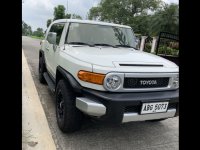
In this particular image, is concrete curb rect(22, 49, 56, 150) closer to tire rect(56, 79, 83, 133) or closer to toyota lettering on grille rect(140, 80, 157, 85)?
tire rect(56, 79, 83, 133)

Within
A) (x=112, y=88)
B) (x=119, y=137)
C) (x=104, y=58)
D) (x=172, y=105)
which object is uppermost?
(x=104, y=58)

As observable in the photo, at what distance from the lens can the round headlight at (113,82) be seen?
3176 millimetres

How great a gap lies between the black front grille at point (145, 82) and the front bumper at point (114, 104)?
102mm

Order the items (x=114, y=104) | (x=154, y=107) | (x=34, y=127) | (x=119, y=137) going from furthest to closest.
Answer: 1. (x=34, y=127)
2. (x=119, y=137)
3. (x=154, y=107)
4. (x=114, y=104)

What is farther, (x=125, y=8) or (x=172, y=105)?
(x=125, y=8)

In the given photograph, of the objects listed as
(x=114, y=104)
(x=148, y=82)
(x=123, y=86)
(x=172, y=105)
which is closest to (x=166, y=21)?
(x=172, y=105)

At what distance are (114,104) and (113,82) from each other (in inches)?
11.1

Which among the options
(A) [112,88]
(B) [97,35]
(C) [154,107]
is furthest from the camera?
(B) [97,35]

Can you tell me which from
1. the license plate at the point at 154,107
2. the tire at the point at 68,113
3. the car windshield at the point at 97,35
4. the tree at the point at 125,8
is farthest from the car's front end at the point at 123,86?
the tree at the point at 125,8

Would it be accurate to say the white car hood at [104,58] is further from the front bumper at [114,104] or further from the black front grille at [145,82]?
the front bumper at [114,104]

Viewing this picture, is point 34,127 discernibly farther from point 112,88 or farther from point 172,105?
point 172,105

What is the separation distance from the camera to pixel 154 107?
329cm

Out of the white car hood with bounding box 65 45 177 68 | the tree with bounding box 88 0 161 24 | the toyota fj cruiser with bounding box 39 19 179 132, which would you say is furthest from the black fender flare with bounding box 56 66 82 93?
the tree with bounding box 88 0 161 24
